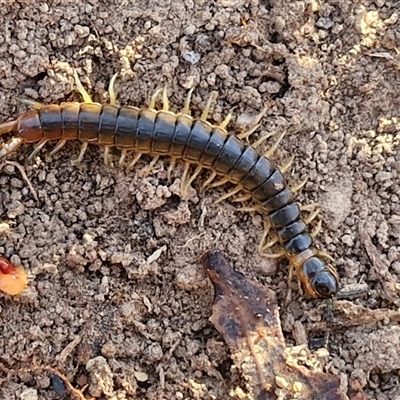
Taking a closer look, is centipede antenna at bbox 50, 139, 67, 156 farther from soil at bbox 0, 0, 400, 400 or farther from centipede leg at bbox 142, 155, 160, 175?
centipede leg at bbox 142, 155, 160, 175

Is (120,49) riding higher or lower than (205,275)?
higher

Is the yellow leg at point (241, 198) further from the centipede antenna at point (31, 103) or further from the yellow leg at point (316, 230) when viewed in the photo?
the centipede antenna at point (31, 103)


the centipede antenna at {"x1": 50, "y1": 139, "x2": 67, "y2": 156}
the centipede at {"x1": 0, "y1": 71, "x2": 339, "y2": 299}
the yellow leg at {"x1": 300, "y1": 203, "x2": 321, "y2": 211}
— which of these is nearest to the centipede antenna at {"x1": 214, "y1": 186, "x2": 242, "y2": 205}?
the centipede at {"x1": 0, "y1": 71, "x2": 339, "y2": 299}

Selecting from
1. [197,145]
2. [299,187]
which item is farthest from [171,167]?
[299,187]

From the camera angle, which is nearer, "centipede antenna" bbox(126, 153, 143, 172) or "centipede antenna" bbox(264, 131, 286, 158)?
"centipede antenna" bbox(126, 153, 143, 172)

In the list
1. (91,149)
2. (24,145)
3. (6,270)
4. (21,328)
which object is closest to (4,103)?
(24,145)

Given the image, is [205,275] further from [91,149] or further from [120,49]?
[120,49]

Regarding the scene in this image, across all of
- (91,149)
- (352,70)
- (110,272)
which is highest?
(352,70)
